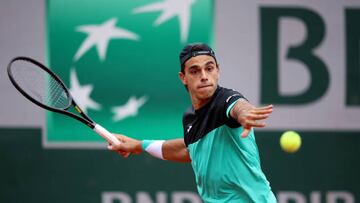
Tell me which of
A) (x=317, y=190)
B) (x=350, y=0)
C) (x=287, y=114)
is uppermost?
(x=350, y=0)

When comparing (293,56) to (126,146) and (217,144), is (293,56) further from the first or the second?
(217,144)

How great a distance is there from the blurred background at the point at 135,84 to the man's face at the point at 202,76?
2735 millimetres

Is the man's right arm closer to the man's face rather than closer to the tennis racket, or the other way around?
the tennis racket

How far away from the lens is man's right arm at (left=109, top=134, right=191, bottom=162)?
5.20m

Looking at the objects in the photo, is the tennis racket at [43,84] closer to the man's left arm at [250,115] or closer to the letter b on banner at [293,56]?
the man's left arm at [250,115]

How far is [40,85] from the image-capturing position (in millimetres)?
5684

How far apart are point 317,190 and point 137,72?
79.1 inches

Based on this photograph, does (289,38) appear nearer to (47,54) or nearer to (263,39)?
(263,39)

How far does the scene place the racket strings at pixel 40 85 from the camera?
558 cm

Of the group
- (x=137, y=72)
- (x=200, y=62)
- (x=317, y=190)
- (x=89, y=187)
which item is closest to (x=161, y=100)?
(x=137, y=72)

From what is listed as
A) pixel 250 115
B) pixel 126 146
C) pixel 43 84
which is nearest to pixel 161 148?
pixel 126 146

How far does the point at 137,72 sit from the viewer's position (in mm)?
7242

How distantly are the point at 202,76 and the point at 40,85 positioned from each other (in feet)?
5.55

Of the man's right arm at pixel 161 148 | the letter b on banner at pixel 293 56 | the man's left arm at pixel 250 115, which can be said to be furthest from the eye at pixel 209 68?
the letter b on banner at pixel 293 56
